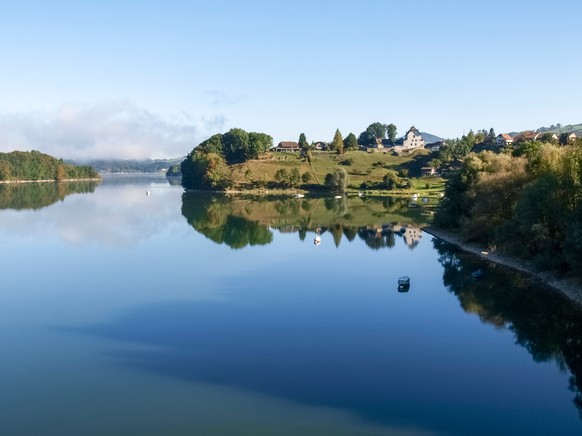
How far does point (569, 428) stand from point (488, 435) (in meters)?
3.79

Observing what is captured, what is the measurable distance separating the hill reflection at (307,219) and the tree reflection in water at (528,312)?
2104 centimetres

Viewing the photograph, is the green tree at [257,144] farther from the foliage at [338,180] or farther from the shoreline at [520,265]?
the shoreline at [520,265]

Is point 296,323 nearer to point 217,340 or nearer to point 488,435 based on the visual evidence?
point 217,340

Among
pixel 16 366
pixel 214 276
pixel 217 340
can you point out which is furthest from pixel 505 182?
pixel 16 366

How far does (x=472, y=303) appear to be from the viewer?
41.5 metres

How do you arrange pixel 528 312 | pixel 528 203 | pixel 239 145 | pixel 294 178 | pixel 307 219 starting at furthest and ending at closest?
1. pixel 239 145
2. pixel 294 178
3. pixel 307 219
4. pixel 528 203
5. pixel 528 312

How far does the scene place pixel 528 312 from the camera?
37.8 meters

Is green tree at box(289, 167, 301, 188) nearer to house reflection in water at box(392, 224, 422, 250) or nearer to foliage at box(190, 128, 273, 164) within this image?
foliage at box(190, 128, 273, 164)

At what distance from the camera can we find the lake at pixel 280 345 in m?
22.7

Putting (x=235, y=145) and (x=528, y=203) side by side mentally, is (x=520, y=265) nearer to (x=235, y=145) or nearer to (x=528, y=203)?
(x=528, y=203)

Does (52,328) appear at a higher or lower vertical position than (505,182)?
lower

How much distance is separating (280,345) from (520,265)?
30.2m

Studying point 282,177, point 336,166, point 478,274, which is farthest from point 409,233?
point 336,166

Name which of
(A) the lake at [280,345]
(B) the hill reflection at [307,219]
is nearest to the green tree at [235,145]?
(B) the hill reflection at [307,219]
